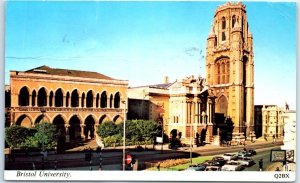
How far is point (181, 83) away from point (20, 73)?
238 cm

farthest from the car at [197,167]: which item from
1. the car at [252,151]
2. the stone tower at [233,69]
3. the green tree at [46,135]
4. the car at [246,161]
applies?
the green tree at [46,135]

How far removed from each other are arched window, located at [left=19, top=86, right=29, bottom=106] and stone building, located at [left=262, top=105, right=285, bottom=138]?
3.60 m

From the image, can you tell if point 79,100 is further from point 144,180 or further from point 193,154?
point 193,154

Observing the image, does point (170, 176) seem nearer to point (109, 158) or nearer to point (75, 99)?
point (109, 158)

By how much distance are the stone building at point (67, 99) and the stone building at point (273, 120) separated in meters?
2.23

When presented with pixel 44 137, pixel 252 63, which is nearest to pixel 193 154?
pixel 252 63

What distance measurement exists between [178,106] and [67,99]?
1.72 m

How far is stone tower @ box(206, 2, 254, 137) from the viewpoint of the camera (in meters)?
6.62

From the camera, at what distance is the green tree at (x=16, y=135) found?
6.05 meters

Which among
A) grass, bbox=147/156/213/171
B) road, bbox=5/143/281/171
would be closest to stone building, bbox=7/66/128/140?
road, bbox=5/143/281/171

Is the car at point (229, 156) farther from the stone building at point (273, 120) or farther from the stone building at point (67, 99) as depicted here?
the stone building at point (67, 99)

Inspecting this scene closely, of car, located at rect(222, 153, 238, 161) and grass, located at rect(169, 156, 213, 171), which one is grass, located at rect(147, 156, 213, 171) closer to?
grass, located at rect(169, 156, 213, 171)

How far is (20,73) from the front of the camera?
6.11 m

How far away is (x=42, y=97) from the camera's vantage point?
20.6 ft
